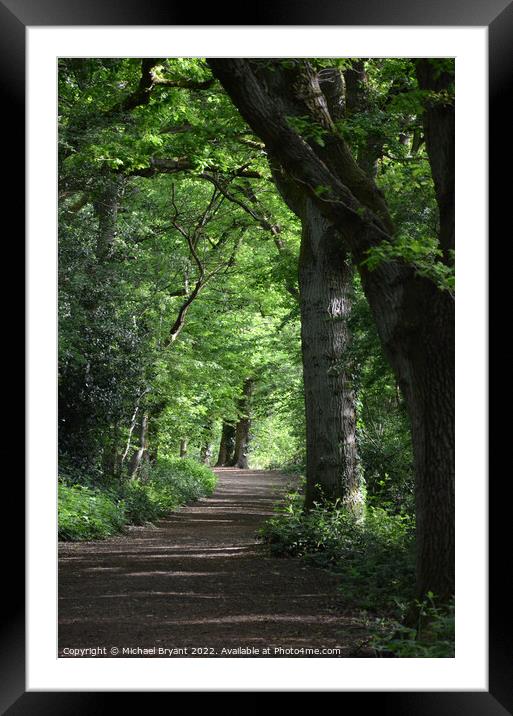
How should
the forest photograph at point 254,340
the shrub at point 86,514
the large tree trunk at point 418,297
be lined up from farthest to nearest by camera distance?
the shrub at point 86,514
the forest photograph at point 254,340
the large tree trunk at point 418,297

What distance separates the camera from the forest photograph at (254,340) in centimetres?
590

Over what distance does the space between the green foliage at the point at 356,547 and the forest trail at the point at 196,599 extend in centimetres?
23

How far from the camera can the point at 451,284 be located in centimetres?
531

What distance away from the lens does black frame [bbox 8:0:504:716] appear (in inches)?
164

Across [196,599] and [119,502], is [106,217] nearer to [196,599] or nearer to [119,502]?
[119,502]

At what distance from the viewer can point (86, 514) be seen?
41.7 ft

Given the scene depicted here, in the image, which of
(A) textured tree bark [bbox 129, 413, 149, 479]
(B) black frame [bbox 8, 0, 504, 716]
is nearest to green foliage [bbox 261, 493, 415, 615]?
(B) black frame [bbox 8, 0, 504, 716]

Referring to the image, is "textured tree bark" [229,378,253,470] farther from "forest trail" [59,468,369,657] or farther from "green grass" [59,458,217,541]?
"forest trail" [59,468,369,657]

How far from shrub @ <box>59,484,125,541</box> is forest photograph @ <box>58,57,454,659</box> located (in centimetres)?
6
